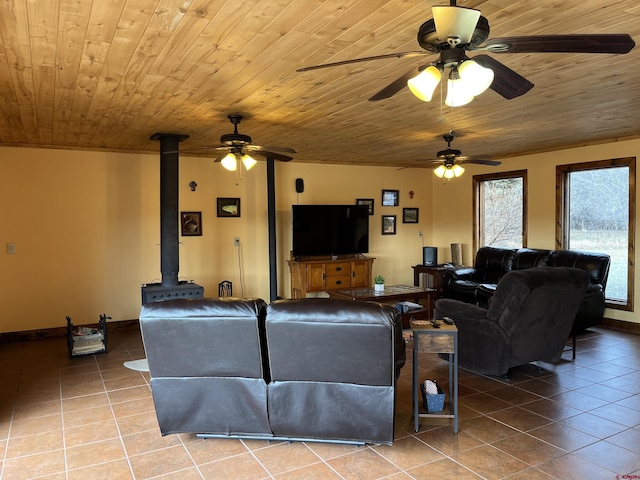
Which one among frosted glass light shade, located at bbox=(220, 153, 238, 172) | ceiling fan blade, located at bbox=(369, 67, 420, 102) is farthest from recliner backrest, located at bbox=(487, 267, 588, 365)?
frosted glass light shade, located at bbox=(220, 153, 238, 172)

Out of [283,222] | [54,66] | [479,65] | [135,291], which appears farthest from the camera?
[283,222]

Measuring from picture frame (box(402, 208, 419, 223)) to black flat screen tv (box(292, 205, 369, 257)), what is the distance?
1221 mm

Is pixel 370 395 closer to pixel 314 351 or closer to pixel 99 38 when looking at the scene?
pixel 314 351

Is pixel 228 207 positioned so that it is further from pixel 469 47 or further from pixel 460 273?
pixel 469 47

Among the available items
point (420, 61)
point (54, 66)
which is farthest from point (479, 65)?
point (54, 66)

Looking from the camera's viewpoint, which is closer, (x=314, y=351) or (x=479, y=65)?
(x=479, y=65)

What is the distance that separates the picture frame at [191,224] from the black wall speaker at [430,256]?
388 cm

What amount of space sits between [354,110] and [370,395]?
2709 mm

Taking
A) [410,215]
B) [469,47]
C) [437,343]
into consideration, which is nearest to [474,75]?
[469,47]

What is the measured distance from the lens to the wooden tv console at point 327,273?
7281mm

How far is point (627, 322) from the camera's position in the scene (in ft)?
20.0

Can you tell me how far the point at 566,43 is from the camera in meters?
1.93

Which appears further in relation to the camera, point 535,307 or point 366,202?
point 366,202

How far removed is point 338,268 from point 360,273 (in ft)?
1.45
